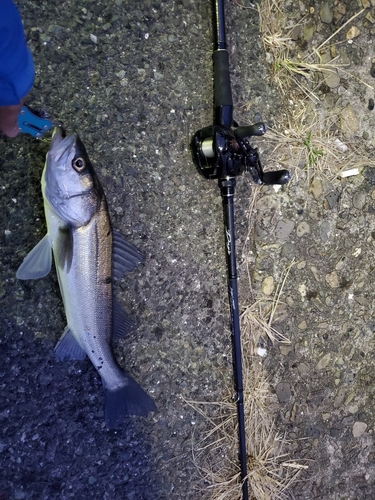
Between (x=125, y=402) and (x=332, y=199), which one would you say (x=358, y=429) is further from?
(x=125, y=402)

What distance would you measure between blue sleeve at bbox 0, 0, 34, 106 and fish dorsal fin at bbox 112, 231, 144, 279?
2.30 feet

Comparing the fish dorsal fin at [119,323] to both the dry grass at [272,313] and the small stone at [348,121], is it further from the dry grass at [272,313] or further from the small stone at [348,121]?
the small stone at [348,121]

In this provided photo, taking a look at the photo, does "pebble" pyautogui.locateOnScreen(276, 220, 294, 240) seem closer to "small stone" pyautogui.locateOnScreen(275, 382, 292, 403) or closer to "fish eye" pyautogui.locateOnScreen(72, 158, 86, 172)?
"small stone" pyautogui.locateOnScreen(275, 382, 292, 403)

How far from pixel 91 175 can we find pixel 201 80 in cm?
92

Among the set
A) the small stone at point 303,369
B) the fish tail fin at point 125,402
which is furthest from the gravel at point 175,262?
the fish tail fin at point 125,402

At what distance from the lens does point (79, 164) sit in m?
1.88

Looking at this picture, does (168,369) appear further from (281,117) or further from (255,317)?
(281,117)

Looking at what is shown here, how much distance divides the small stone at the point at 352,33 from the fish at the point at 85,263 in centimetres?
182

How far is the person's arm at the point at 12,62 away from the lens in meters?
1.49

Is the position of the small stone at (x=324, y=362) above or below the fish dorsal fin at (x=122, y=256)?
below

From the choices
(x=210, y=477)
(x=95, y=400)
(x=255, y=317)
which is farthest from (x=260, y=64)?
(x=210, y=477)

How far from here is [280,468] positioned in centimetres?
267

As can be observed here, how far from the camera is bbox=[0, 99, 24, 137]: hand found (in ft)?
5.85

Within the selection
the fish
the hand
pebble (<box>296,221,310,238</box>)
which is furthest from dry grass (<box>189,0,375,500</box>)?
the hand
